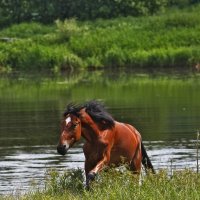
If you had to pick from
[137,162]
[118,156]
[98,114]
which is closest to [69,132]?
[98,114]

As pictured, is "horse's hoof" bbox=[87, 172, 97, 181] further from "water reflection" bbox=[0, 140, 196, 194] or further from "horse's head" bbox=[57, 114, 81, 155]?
"water reflection" bbox=[0, 140, 196, 194]

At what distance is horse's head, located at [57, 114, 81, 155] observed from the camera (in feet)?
42.5

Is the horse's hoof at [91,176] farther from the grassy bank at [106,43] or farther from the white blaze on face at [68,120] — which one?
the grassy bank at [106,43]

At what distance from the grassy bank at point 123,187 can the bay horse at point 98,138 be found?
297 mm

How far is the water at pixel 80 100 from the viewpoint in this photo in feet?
60.7

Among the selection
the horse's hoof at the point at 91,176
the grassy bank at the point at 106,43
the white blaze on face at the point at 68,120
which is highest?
the white blaze on face at the point at 68,120

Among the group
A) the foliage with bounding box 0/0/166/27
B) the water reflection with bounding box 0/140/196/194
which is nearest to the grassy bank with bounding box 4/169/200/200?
the water reflection with bounding box 0/140/196/194

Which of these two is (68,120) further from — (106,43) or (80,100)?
(106,43)

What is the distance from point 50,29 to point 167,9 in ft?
30.9

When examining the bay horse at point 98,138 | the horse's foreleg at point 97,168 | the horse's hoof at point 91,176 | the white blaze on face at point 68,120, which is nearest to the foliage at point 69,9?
the bay horse at point 98,138

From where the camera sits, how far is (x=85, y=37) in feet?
205

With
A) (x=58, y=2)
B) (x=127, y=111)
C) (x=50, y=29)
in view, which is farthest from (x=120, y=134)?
(x=58, y=2)

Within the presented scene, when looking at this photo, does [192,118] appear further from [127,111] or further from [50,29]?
[50,29]

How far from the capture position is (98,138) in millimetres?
13523
